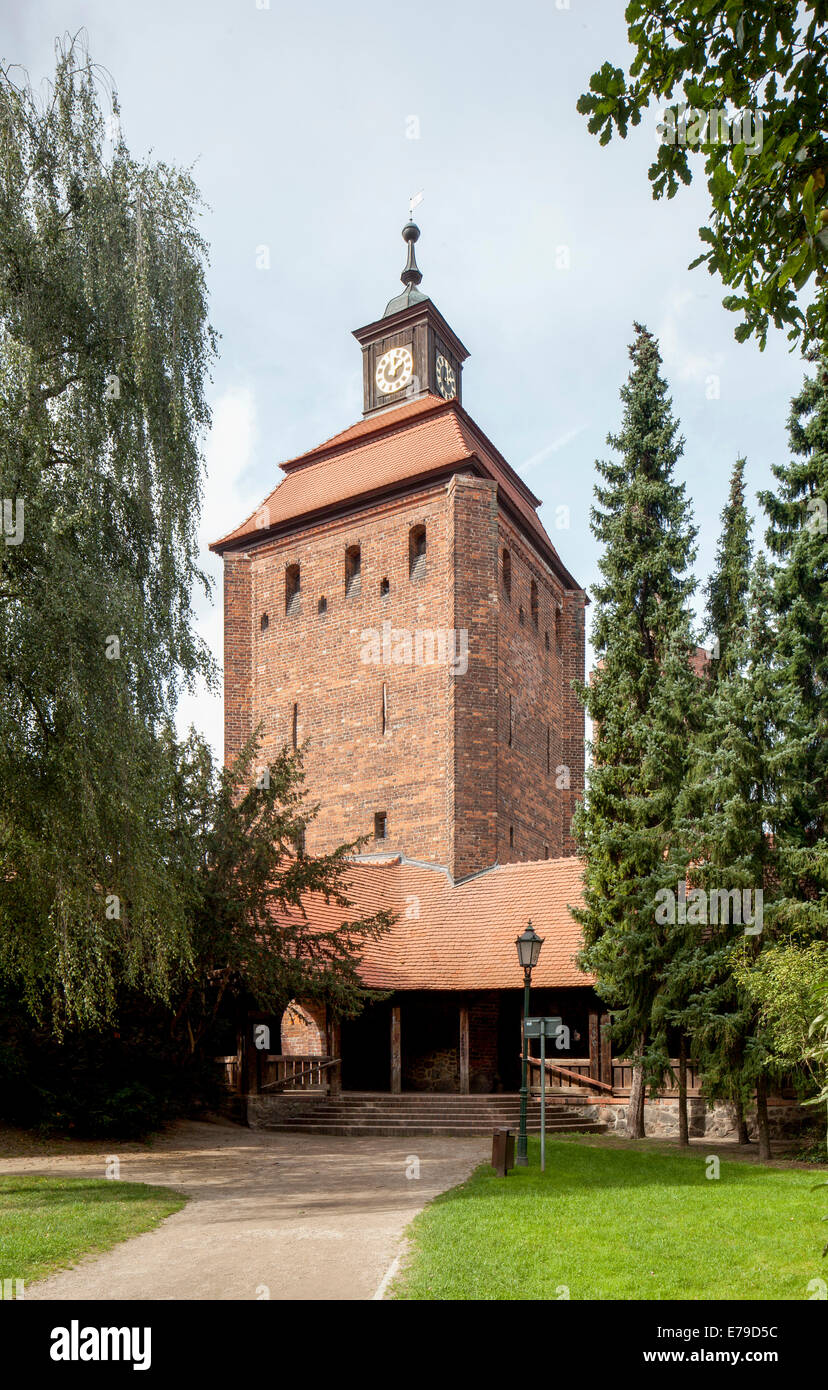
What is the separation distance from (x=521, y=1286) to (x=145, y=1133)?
32.9ft

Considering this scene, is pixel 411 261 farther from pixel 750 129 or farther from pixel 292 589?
pixel 750 129

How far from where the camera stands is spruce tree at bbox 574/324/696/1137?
18312 millimetres

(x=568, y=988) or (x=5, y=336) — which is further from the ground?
(x=5, y=336)

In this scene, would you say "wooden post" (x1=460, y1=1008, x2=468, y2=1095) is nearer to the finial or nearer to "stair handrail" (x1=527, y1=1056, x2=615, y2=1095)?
"stair handrail" (x1=527, y1=1056, x2=615, y2=1095)

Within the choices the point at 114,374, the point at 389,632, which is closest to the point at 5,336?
the point at 114,374

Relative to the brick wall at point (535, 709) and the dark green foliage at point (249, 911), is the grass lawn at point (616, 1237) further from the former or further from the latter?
the brick wall at point (535, 709)

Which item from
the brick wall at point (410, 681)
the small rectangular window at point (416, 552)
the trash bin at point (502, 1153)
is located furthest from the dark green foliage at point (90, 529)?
the small rectangular window at point (416, 552)

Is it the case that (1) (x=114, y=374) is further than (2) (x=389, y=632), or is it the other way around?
(2) (x=389, y=632)

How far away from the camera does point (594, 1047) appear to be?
69.1ft

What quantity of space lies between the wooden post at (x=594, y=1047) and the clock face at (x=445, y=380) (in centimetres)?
2126

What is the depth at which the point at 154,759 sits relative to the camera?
11289mm

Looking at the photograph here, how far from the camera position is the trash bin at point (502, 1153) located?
12.7m
